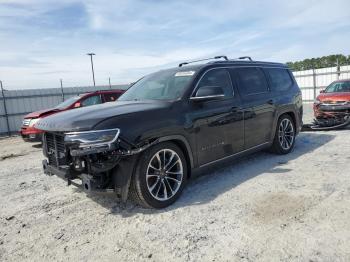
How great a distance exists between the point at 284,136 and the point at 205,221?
3596mm

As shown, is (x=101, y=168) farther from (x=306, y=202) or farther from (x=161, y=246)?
(x=306, y=202)

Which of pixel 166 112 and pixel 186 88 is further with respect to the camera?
pixel 186 88

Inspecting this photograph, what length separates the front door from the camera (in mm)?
4551

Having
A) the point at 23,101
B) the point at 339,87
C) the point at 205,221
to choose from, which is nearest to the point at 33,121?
the point at 205,221

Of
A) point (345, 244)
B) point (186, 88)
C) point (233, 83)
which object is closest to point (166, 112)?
point (186, 88)

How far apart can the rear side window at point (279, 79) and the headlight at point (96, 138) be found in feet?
12.6

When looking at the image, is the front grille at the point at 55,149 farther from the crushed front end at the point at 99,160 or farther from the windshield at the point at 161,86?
the windshield at the point at 161,86

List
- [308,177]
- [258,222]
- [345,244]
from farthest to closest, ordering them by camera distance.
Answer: [308,177], [258,222], [345,244]

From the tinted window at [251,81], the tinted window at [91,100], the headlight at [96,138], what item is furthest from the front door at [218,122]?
the tinted window at [91,100]

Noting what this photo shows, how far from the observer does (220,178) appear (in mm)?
5148

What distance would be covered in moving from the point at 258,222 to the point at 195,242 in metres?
0.80

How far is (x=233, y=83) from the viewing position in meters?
5.31

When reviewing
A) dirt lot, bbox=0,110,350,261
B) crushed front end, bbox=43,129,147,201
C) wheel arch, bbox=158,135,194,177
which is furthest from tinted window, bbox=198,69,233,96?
crushed front end, bbox=43,129,147,201

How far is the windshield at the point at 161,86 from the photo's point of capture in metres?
4.68
